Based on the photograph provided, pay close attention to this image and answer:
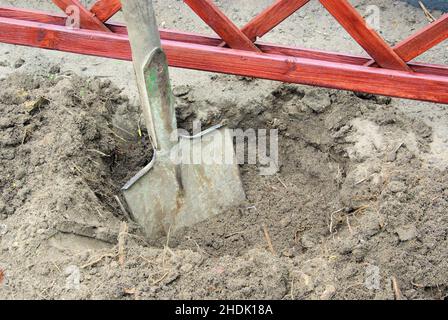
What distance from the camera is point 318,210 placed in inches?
109

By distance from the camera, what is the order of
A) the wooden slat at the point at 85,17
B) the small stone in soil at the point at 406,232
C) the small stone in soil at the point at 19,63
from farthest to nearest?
the small stone in soil at the point at 19,63 < the wooden slat at the point at 85,17 < the small stone in soil at the point at 406,232

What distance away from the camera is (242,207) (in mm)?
2859

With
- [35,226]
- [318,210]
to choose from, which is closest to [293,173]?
[318,210]

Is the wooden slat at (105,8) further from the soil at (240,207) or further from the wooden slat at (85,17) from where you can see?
the soil at (240,207)

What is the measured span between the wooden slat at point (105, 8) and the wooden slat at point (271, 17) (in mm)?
569

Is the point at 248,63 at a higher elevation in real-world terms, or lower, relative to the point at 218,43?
lower

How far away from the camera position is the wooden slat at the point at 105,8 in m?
2.80

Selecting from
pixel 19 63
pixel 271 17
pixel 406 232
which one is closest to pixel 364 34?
pixel 271 17

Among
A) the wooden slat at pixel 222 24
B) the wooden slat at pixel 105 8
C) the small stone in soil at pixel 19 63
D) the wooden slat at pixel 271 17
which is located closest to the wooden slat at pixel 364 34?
the wooden slat at pixel 271 17

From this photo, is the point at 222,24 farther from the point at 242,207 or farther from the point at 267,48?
the point at 242,207

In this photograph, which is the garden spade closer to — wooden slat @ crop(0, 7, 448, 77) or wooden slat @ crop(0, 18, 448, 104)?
wooden slat @ crop(0, 18, 448, 104)

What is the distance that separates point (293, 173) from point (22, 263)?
127 centimetres

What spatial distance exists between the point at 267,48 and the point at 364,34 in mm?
432

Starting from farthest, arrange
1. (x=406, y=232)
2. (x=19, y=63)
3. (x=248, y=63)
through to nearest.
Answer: (x=19, y=63) → (x=248, y=63) → (x=406, y=232)
